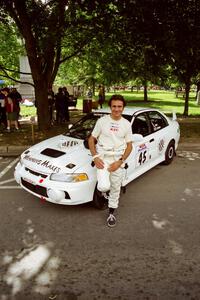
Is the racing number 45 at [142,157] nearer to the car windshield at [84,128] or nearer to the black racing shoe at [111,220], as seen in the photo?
the car windshield at [84,128]

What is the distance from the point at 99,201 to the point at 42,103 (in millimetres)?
6627

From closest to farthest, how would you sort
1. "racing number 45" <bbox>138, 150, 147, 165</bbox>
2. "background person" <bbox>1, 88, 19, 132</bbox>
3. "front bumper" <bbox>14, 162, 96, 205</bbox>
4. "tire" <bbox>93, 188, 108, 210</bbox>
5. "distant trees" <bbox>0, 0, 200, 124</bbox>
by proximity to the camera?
1. "front bumper" <bbox>14, 162, 96, 205</bbox>
2. "tire" <bbox>93, 188, 108, 210</bbox>
3. "racing number 45" <bbox>138, 150, 147, 165</bbox>
4. "distant trees" <bbox>0, 0, 200, 124</bbox>
5. "background person" <bbox>1, 88, 19, 132</bbox>

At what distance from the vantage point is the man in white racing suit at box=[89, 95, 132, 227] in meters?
4.29

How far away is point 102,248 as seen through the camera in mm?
4012

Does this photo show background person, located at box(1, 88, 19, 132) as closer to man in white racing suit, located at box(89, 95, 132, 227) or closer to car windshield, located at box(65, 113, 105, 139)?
car windshield, located at box(65, 113, 105, 139)

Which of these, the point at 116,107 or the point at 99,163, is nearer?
the point at 116,107

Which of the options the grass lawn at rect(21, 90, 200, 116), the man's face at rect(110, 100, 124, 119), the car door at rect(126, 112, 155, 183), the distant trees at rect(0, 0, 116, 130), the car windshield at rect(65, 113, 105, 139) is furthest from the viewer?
the grass lawn at rect(21, 90, 200, 116)

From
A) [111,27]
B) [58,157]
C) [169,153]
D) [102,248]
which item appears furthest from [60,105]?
[102,248]

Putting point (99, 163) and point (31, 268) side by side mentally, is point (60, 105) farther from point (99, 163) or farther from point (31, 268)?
point (31, 268)

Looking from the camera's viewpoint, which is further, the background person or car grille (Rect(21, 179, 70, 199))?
the background person

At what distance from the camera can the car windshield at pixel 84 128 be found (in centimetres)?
612

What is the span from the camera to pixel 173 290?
3.24 metres

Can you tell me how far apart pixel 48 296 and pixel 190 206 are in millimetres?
3012

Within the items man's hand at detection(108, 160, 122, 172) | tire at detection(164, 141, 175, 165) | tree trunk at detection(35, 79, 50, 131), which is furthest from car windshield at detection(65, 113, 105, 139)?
tree trunk at detection(35, 79, 50, 131)
